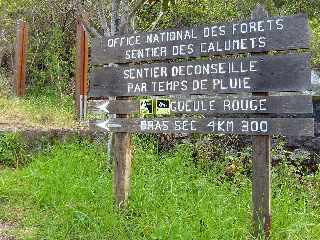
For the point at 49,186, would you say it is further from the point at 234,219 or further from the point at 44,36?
the point at 44,36

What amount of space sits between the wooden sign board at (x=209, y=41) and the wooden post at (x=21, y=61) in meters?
6.14

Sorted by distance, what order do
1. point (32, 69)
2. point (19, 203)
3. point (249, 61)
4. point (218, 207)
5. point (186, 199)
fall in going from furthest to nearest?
point (32, 69) → point (19, 203) → point (186, 199) → point (218, 207) → point (249, 61)

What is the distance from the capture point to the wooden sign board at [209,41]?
414 cm

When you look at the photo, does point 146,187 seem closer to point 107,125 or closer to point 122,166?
point 122,166

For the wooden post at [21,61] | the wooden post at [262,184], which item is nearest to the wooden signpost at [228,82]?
the wooden post at [262,184]

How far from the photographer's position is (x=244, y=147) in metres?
7.68

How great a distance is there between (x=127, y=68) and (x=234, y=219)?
1768 mm

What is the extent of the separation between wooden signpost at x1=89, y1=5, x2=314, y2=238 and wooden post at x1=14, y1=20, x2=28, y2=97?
21.1ft

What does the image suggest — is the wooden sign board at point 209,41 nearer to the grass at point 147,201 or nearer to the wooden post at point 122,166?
the wooden post at point 122,166

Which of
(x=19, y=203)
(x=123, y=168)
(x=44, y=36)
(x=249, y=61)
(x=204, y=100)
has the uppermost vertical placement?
(x=44, y=36)

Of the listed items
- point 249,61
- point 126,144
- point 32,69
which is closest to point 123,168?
point 126,144

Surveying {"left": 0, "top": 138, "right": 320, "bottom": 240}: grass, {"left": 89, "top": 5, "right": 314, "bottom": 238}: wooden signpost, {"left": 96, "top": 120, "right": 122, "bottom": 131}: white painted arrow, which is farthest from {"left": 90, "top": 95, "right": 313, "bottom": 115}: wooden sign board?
{"left": 0, "top": 138, "right": 320, "bottom": 240}: grass

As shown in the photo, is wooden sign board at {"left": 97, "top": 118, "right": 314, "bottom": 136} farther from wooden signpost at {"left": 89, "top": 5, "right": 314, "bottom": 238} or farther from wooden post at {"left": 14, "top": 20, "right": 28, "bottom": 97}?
wooden post at {"left": 14, "top": 20, "right": 28, "bottom": 97}

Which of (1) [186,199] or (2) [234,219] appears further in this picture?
(1) [186,199]
